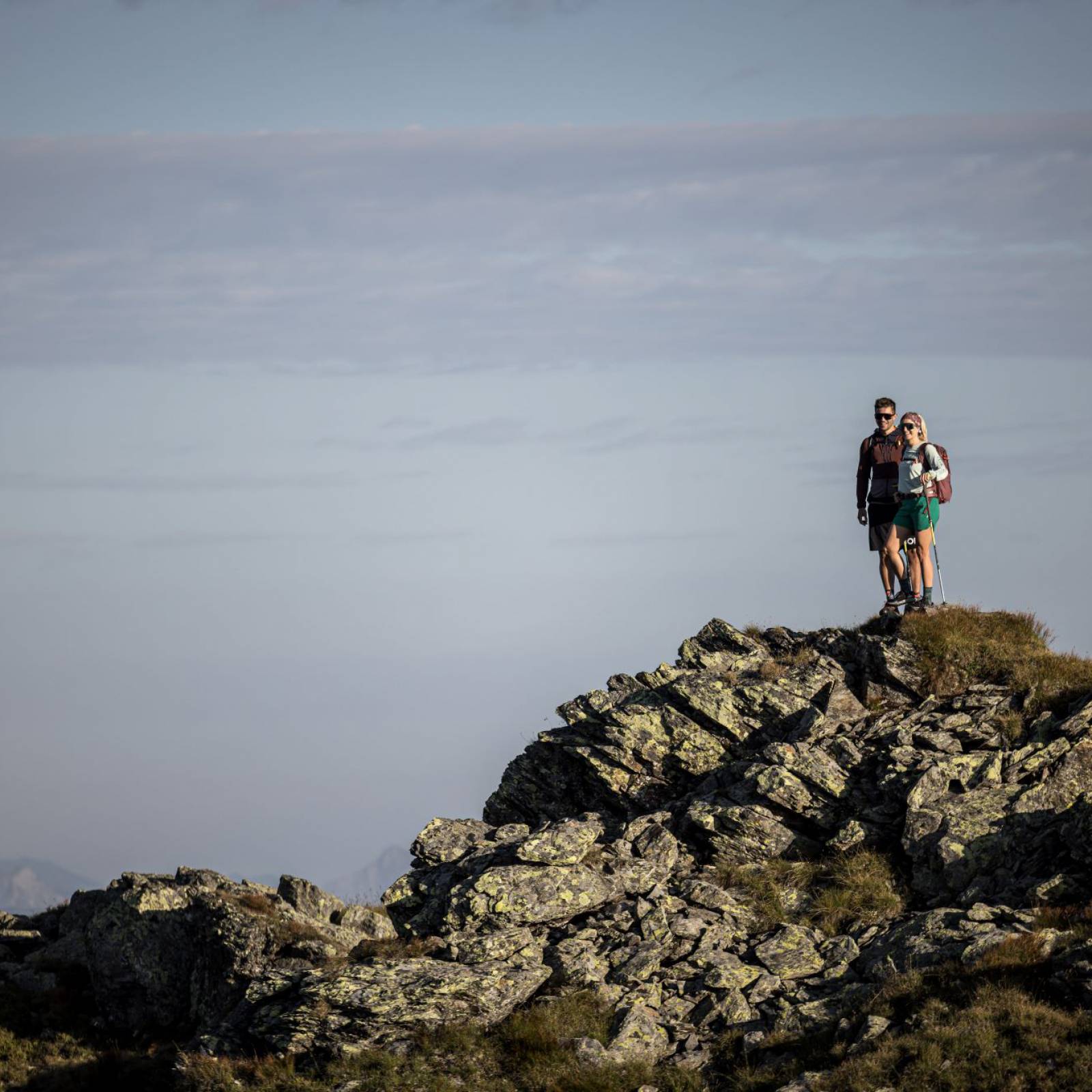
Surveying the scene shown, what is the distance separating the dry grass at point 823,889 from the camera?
2345 centimetres

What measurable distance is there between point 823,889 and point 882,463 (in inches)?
431

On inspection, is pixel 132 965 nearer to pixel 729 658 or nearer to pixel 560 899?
pixel 560 899

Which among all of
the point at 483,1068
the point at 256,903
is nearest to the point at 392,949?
the point at 483,1068

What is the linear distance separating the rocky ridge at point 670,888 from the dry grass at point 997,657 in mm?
485

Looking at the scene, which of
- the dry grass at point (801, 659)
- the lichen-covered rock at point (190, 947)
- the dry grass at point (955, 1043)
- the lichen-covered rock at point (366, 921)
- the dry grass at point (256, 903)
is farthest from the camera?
the dry grass at point (801, 659)

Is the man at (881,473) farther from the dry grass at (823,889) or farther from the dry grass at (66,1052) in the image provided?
the dry grass at (66,1052)

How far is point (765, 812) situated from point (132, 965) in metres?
14.4

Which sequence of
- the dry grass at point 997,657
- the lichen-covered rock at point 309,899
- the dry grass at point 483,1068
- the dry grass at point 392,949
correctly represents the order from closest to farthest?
the dry grass at point 483,1068 → the dry grass at point 392,949 → the lichen-covered rock at point 309,899 → the dry grass at point 997,657

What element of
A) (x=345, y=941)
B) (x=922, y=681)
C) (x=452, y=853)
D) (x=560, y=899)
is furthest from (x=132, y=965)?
(x=922, y=681)

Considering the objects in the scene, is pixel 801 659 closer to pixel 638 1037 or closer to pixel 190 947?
pixel 638 1037

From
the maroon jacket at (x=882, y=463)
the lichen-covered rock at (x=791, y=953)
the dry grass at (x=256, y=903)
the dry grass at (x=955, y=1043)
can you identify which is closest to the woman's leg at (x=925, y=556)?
the maroon jacket at (x=882, y=463)

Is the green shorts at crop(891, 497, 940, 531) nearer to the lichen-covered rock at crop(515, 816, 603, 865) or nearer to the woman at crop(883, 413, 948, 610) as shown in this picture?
the woman at crop(883, 413, 948, 610)

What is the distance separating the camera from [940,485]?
2908cm

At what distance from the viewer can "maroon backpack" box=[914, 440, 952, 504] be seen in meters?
28.5
